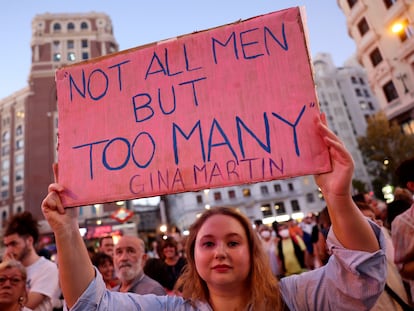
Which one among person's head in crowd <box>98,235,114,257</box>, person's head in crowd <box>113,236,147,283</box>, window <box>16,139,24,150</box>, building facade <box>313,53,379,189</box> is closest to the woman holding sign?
person's head in crowd <box>113,236,147,283</box>

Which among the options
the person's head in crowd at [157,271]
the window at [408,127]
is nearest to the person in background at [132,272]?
the person's head in crowd at [157,271]

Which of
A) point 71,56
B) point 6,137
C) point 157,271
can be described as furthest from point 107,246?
point 6,137

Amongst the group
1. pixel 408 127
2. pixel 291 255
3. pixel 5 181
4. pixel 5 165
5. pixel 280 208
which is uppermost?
pixel 5 165

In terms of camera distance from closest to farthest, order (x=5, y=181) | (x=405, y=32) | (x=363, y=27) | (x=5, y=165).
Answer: (x=405, y=32) → (x=363, y=27) → (x=5, y=181) → (x=5, y=165)

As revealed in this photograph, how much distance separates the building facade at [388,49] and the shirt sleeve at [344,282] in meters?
24.8

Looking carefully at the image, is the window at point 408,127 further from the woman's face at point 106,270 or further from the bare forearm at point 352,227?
the bare forearm at point 352,227

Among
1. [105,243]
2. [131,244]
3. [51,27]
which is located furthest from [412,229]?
[51,27]

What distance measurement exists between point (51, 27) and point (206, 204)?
37.1m

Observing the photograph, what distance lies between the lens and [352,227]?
4.75 feet

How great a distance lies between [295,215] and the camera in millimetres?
53219

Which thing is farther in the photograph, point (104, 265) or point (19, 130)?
point (19, 130)

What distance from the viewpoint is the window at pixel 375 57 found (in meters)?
25.4

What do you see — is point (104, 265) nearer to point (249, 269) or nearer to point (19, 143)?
point (249, 269)

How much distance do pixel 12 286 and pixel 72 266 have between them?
1737mm
